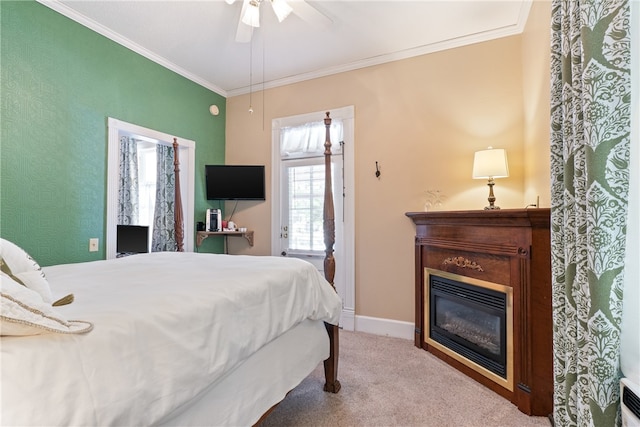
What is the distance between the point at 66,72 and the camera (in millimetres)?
2490

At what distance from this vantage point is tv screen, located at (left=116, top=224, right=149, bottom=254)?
3.02 meters

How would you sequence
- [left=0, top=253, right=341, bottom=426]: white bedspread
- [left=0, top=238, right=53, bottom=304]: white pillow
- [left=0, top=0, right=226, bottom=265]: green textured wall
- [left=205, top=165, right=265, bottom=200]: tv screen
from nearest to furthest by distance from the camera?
[left=0, top=253, right=341, bottom=426]: white bedspread → [left=0, top=238, right=53, bottom=304]: white pillow → [left=0, top=0, right=226, bottom=265]: green textured wall → [left=205, top=165, right=265, bottom=200]: tv screen

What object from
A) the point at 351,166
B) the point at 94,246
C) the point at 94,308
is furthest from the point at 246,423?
the point at 351,166

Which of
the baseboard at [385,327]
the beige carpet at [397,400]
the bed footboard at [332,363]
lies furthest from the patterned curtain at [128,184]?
the bed footboard at [332,363]

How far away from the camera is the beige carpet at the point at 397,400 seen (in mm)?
1741

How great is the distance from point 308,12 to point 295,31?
647 mm

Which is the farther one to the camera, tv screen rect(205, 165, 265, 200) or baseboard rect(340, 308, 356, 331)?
tv screen rect(205, 165, 265, 200)

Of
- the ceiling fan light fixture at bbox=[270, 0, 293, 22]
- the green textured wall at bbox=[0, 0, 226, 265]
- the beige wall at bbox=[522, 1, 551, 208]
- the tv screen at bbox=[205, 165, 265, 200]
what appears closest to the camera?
the beige wall at bbox=[522, 1, 551, 208]

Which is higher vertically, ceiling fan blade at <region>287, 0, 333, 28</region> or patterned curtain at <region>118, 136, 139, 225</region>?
ceiling fan blade at <region>287, 0, 333, 28</region>

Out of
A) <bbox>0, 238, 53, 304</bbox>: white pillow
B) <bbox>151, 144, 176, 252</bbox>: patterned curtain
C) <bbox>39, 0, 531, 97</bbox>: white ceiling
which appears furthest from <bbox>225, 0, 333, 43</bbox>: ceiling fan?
<bbox>151, 144, 176, 252</bbox>: patterned curtain

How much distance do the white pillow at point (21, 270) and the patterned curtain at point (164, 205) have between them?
3.85 metres

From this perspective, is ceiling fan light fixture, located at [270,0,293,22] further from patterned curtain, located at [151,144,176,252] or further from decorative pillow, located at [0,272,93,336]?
patterned curtain, located at [151,144,176,252]

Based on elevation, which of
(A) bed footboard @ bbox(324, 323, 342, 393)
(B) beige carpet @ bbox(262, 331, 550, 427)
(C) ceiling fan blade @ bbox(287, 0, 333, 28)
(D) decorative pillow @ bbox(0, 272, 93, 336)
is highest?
(C) ceiling fan blade @ bbox(287, 0, 333, 28)

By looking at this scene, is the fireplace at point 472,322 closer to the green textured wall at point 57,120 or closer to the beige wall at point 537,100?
the beige wall at point 537,100
